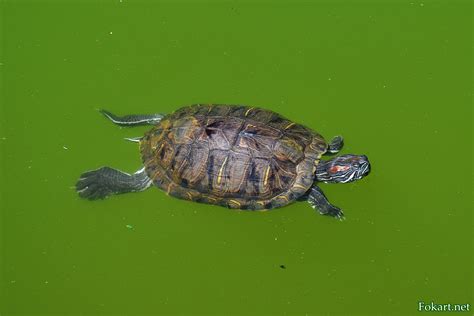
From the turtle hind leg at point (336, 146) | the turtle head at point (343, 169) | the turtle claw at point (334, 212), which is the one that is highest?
the turtle hind leg at point (336, 146)

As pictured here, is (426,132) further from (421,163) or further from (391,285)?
(391,285)

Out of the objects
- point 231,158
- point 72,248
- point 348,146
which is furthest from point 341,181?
point 72,248

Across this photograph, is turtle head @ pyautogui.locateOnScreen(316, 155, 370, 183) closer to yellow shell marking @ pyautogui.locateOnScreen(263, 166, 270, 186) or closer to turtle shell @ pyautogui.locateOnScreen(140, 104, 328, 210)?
turtle shell @ pyautogui.locateOnScreen(140, 104, 328, 210)

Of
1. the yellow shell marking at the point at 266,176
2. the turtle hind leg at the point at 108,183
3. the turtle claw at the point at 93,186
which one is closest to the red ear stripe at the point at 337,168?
the yellow shell marking at the point at 266,176

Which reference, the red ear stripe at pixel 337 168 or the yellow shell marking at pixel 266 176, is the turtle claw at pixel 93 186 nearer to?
the yellow shell marking at pixel 266 176

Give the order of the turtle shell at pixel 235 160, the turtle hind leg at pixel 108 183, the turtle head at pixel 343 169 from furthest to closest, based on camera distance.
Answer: the turtle hind leg at pixel 108 183 < the turtle head at pixel 343 169 < the turtle shell at pixel 235 160

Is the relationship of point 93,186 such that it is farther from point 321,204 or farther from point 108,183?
point 321,204

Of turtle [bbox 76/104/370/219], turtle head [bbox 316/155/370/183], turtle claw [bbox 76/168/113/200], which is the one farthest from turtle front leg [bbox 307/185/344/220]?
turtle claw [bbox 76/168/113/200]

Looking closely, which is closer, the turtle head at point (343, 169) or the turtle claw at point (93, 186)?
the turtle head at point (343, 169)
